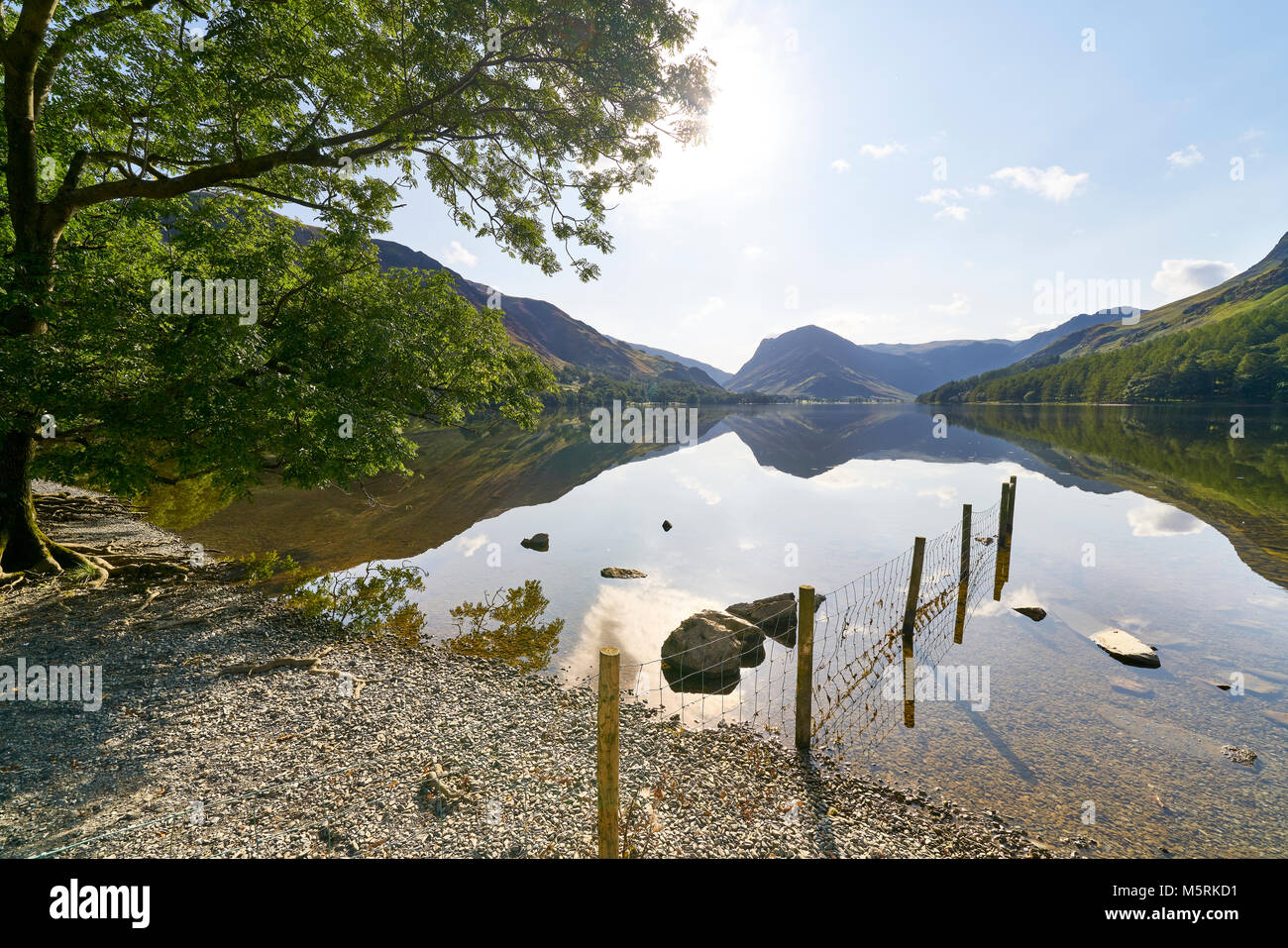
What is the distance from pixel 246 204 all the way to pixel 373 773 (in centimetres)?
1941

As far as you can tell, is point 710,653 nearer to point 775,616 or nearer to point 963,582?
point 775,616

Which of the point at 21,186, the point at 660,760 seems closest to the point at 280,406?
the point at 21,186

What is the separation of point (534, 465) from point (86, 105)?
161ft

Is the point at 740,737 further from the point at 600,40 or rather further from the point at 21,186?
the point at 21,186

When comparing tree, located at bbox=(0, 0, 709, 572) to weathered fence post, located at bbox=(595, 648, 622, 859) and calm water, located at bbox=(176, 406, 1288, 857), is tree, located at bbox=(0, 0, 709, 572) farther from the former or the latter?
weathered fence post, located at bbox=(595, 648, 622, 859)

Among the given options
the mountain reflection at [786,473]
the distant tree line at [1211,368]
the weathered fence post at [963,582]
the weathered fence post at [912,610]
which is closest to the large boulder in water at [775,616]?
the weathered fence post at [912,610]

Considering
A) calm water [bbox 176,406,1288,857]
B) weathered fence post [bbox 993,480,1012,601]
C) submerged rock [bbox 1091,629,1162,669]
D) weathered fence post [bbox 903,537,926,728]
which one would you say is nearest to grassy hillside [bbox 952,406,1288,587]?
calm water [bbox 176,406,1288,857]

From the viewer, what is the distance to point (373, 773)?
891 centimetres

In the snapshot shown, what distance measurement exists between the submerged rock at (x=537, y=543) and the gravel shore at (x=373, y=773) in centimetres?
1420

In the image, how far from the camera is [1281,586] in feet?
71.9

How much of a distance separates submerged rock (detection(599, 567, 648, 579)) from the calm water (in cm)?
54

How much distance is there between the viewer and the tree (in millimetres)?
12258

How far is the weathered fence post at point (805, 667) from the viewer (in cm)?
1064

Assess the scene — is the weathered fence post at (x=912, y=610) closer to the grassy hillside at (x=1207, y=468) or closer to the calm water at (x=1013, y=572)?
the calm water at (x=1013, y=572)
